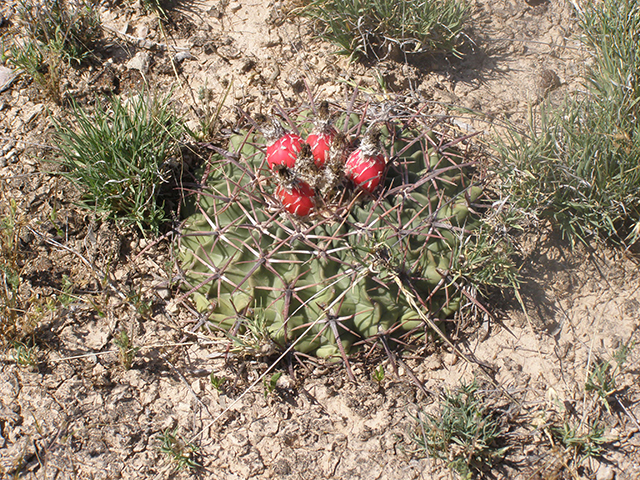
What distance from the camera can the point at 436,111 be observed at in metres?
3.57

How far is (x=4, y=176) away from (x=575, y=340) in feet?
11.4

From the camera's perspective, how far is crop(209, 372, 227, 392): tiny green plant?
2.59 meters

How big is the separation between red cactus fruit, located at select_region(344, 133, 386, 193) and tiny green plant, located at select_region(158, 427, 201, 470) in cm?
149

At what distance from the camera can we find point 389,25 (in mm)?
3656

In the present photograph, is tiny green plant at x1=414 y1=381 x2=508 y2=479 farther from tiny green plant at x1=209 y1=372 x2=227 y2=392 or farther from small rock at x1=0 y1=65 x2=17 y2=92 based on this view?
small rock at x1=0 y1=65 x2=17 y2=92

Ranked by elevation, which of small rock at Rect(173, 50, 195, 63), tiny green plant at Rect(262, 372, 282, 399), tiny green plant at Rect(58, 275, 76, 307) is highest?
small rock at Rect(173, 50, 195, 63)

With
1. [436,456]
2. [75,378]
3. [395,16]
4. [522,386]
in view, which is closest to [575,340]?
[522,386]

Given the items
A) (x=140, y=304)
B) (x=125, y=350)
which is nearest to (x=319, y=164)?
(x=140, y=304)

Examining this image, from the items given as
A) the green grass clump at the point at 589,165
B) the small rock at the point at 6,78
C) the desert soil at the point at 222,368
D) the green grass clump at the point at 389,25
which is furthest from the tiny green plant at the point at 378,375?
the small rock at the point at 6,78

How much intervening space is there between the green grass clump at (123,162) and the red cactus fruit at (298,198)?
2.55 feet

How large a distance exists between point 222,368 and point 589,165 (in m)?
2.35

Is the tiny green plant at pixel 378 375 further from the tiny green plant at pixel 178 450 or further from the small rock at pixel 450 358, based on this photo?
the tiny green plant at pixel 178 450

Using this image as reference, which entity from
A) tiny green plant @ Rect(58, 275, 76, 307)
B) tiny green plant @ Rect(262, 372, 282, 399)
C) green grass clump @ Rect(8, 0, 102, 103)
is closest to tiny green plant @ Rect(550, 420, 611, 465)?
tiny green plant @ Rect(262, 372, 282, 399)

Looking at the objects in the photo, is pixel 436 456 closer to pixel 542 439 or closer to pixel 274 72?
pixel 542 439
